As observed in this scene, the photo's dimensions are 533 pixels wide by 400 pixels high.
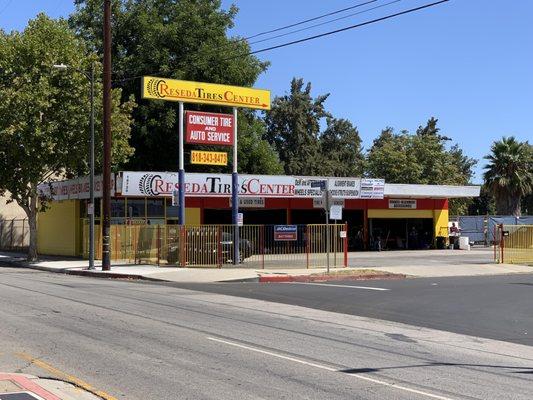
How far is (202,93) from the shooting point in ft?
91.7

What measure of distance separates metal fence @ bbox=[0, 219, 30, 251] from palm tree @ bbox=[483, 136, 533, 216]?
3696 cm

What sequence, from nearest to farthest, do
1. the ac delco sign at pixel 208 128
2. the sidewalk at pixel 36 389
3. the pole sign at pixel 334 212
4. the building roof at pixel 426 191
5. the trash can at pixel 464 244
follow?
the sidewalk at pixel 36 389 < the pole sign at pixel 334 212 < the ac delco sign at pixel 208 128 < the building roof at pixel 426 191 < the trash can at pixel 464 244

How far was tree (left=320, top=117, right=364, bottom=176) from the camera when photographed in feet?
246

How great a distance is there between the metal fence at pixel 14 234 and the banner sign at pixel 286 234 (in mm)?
24804

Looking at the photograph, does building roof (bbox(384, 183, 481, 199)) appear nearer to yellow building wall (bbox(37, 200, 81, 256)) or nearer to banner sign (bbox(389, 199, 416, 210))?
banner sign (bbox(389, 199, 416, 210))

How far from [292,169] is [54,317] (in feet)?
190

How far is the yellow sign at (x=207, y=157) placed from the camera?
28.1 meters

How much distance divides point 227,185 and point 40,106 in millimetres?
10274

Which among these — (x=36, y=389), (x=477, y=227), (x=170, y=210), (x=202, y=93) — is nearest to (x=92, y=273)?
(x=202, y=93)

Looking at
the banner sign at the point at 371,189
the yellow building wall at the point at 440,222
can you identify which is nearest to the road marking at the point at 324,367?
the banner sign at the point at 371,189

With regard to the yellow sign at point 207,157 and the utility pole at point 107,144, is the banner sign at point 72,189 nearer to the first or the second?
the utility pole at point 107,144

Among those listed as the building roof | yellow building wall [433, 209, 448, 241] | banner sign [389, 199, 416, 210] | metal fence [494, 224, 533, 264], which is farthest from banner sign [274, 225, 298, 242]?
yellow building wall [433, 209, 448, 241]

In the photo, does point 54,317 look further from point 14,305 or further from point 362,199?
Result: point 362,199

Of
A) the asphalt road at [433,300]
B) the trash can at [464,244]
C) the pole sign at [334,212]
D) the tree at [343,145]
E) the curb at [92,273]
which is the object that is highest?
the tree at [343,145]
